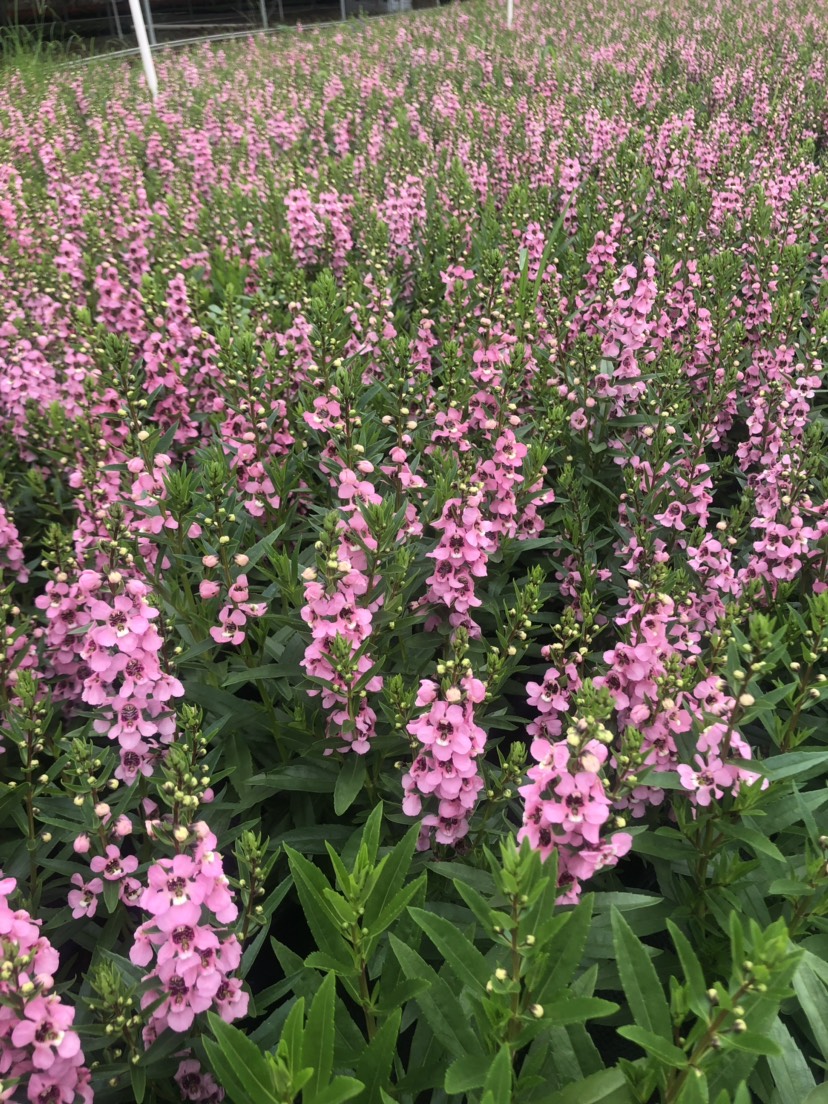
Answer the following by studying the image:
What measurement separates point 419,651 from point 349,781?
73 cm

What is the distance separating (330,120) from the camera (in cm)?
976

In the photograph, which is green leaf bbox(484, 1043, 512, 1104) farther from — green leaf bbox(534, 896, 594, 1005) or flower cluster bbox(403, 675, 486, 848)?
flower cluster bbox(403, 675, 486, 848)

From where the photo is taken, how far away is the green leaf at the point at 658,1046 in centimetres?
163

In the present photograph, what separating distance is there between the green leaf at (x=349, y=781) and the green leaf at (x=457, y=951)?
708 mm

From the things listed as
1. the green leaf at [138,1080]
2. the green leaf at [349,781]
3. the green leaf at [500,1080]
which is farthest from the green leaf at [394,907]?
the green leaf at [138,1080]

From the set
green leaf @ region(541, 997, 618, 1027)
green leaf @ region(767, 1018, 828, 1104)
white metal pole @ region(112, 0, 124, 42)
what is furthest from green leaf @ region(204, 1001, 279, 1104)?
white metal pole @ region(112, 0, 124, 42)

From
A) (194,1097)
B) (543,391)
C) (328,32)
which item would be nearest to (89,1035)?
(194,1097)

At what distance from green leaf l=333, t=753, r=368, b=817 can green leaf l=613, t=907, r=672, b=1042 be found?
1020 millimetres

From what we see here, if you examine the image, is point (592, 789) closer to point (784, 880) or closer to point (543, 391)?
point (784, 880)

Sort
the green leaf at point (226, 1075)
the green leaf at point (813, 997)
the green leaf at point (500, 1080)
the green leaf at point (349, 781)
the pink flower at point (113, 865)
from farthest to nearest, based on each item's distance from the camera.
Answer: the green leaf at point (349, 781)
the pink flower at point (113, 865)
the green leaf at point (813, 997)
the green leaf at point (226, 1075)
the green leaf at point (500, 1080)

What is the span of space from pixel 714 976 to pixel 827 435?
296 centimetres

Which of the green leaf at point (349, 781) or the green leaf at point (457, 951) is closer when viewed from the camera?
the green leaf at point (457, 951)

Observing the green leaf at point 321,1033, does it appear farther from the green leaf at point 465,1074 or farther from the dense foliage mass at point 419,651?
the green leaf at point 465,1074

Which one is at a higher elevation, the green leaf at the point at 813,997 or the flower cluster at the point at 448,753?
the flower cluster at the point at 448,753
